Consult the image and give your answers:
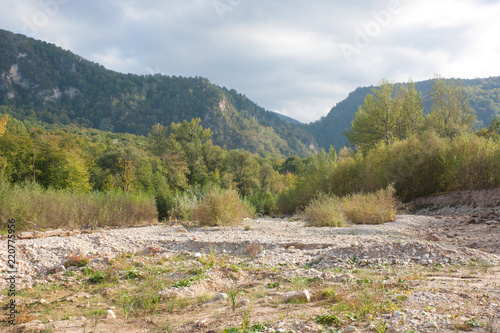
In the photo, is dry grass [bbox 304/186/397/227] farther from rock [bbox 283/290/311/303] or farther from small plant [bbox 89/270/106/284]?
small plant [bbox 89/270/106/284]

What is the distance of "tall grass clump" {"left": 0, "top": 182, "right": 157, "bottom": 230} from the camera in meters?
10.5

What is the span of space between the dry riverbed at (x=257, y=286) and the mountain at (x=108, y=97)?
93436mm

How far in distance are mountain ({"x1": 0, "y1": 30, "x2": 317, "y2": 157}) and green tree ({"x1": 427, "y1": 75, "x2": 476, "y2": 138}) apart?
263 feet

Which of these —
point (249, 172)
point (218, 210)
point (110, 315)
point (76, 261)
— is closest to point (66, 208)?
point (218, 210)

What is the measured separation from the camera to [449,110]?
2692 cm

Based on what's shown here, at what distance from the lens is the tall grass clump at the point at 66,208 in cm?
1053

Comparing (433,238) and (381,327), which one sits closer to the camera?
(381,327)

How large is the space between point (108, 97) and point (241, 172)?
87.7 meters

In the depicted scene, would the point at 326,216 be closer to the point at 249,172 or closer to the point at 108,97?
the point at 249,172

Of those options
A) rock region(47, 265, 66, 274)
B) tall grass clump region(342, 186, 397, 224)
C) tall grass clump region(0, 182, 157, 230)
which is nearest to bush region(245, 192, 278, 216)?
tall grass clump region(0, 182, 157, 230)

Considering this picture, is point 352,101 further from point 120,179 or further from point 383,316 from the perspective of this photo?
point 383,316

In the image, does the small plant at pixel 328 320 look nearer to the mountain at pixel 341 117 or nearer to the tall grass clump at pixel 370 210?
the tall grass clump at pixel 370 210

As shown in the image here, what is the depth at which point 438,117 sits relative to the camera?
87.1 feet

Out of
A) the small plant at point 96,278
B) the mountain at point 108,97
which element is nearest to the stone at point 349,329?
the small plant at point 96,278
